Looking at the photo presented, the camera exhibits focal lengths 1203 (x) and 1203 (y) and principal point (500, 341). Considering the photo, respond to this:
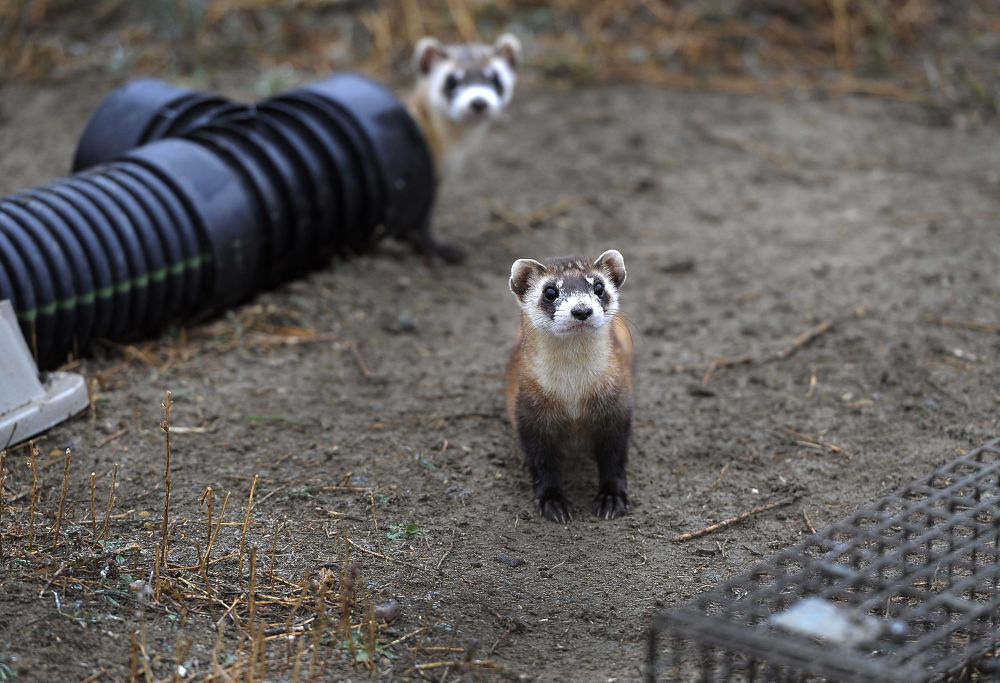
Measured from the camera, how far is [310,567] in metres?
3.55

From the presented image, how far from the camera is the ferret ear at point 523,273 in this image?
153 inches

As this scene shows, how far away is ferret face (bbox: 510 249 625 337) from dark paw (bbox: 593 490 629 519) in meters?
0.57

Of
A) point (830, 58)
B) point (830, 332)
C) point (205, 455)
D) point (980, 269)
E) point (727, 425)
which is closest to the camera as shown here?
point (205, 455)

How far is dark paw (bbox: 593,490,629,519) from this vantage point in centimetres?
393

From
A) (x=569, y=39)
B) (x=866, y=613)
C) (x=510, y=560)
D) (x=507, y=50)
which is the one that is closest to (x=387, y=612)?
(x=510, y=560)

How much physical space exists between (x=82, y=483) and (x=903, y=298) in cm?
360

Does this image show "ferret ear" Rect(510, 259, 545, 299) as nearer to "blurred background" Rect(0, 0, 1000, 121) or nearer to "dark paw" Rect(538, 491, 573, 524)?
"dark paw" Rect(538, 491, 573, 524)

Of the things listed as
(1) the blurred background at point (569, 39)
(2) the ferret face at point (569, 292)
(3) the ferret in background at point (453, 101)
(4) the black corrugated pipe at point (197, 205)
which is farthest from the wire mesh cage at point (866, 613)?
(1) the blurred background at point (569, 39)

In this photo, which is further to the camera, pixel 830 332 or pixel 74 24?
pixel 74 24

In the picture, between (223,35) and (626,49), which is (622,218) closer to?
(626,49)

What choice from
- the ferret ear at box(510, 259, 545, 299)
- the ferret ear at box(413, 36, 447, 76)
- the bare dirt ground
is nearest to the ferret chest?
the ferret ear at box(510, 259, 545, 299)

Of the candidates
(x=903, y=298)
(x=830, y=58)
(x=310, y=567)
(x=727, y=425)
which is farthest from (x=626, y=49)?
(x=310, y=567)

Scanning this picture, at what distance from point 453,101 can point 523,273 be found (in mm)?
2770

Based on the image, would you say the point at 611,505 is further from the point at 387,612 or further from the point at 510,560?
the point at 387,612
